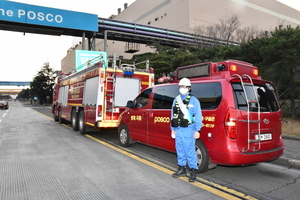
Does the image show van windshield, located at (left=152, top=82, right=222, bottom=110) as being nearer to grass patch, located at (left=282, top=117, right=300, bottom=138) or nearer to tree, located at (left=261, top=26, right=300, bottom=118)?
grass patch, located at (left=282, top=117, right=300, bottom=138)

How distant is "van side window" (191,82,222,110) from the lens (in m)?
4.24

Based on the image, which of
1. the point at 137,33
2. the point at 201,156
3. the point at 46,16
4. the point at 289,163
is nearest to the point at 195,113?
the point at 201,156

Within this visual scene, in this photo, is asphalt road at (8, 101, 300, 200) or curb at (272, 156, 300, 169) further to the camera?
curb at (272, 156, 300, 169)

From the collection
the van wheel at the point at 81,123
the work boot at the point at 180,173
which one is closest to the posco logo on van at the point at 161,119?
the work boot at the point at 180,173

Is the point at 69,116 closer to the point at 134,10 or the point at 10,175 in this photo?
the point at 10,175

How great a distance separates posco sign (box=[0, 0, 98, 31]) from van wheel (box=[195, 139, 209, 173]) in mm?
31171

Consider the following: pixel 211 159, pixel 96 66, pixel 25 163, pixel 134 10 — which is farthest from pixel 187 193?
pixel 134 10

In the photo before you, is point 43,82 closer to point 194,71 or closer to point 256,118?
point 194,71

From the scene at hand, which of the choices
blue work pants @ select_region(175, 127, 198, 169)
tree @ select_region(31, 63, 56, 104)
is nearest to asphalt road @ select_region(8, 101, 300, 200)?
blue work pants @ select_region(175, 127, 198, 169)

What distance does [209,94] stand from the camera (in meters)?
4.42

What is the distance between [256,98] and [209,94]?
2.82ft

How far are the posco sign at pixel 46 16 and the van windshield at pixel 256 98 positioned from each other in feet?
103

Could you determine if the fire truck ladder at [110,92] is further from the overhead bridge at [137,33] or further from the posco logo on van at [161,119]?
the overhead bridge at [137,33]

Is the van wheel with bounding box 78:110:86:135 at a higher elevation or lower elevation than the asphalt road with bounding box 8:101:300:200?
higher
